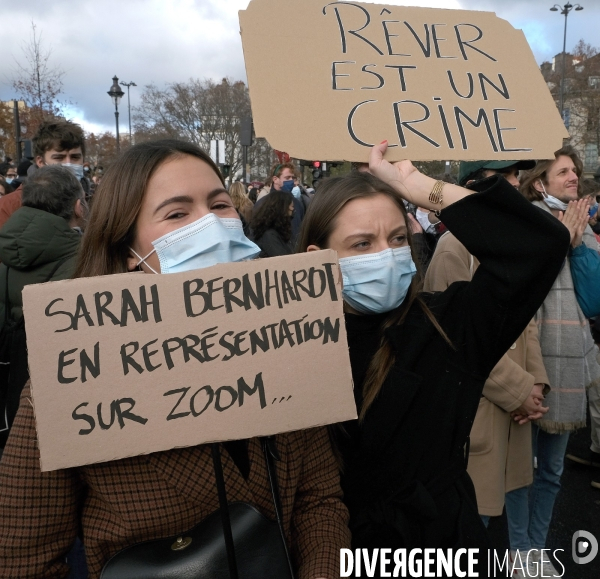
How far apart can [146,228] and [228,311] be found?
38 cm

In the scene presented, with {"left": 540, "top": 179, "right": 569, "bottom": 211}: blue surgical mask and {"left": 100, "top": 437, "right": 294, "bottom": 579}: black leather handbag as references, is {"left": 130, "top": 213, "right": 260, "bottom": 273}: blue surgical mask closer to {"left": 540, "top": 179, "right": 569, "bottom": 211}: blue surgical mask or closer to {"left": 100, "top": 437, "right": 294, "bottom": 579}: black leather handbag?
{"left": 100, "top": 437, "right": 294, "bottom": 579}: black leather handbag

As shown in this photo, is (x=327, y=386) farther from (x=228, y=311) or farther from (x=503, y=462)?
(x=503, y=462)

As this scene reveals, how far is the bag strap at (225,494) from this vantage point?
1253 mm

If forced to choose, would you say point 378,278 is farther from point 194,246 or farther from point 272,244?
point 272,244

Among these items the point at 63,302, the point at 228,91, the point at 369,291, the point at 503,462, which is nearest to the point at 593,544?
the point at 503,462

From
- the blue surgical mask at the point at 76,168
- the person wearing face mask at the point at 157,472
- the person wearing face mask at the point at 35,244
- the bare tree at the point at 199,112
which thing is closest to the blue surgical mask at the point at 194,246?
the person wearing face mask at the point at 157,472

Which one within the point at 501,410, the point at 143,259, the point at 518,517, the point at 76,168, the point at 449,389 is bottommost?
the point at 518,517

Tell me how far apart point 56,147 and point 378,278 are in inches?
140

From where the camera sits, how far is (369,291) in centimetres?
185

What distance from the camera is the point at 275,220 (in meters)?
5.95

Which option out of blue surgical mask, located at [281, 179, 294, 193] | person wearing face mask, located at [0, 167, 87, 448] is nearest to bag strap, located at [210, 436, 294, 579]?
person wearing face mask, located at [0, 167, 87, 448]

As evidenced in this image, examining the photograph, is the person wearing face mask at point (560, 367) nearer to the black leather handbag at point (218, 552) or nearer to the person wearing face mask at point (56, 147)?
the black leather handbag at point (218, 552)

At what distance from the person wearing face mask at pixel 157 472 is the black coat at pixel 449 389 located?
0.17 meters

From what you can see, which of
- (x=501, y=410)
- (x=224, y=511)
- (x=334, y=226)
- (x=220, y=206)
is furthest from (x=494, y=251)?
(x=501, y=410)
